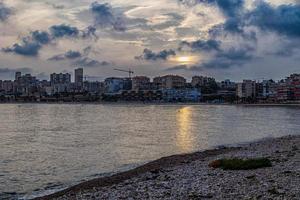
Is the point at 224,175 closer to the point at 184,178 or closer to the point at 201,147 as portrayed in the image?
the point at 184,178

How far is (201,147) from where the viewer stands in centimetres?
4112

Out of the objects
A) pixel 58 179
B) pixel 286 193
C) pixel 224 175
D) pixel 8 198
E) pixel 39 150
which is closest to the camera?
pixel 286 193

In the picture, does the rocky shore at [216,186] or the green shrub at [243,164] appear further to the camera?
the green shrub at [243,164]

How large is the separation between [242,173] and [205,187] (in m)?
3.45

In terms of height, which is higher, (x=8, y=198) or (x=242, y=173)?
(x=242, y=173)

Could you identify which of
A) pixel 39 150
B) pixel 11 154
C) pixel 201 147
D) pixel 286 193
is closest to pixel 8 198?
pixel 286 193

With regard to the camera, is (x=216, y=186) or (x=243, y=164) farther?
(x=243, y=164)

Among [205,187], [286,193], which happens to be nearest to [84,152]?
[205,187]

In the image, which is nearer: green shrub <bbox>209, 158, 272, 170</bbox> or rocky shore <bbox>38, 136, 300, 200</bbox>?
rocky shore <bbox>38, 136, 300, 200</bbox>

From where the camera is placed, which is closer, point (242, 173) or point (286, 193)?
point (286, 193)

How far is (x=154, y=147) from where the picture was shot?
41.2m

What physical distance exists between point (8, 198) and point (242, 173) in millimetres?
10295

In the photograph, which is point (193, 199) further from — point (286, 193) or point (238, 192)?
point (286, 193)

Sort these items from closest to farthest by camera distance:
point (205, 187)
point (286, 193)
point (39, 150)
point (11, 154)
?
point (286, 193), point (205, 187), point (11, 154), point (39, 150)
